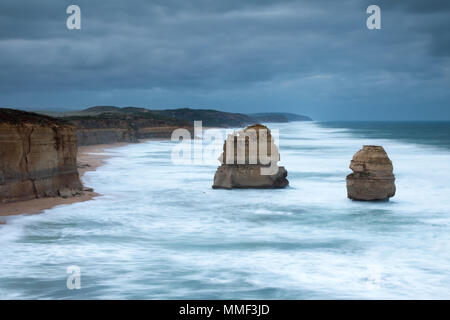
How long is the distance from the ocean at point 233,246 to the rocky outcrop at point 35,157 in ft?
4.75

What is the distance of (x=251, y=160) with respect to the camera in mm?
19062

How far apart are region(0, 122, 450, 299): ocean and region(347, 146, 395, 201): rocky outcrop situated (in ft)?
1.37

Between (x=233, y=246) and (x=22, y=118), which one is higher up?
(x=22, y=118)

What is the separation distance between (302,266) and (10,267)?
5.71 metres

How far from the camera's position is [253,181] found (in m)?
19.4

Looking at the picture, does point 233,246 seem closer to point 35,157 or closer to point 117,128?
point 35,157

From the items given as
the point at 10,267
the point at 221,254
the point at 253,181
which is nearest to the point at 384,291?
the point at 221,254

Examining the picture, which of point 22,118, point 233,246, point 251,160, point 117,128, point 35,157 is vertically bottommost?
point 233,246

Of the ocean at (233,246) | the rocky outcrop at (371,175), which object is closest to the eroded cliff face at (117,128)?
the ocean at (233,246)

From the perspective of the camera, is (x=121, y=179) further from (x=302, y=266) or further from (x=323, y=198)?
(x=302, y=266)

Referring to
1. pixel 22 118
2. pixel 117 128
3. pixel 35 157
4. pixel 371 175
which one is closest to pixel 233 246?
pixel 371 175

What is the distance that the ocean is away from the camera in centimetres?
922

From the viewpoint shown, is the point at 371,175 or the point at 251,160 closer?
the point at 371,175

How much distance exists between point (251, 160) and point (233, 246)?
290 inches
